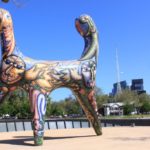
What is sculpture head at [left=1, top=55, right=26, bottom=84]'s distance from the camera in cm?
1714

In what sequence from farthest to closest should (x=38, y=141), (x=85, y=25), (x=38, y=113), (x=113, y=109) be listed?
1. (x=113, y=109)
2. (x=85, y=25)
3. (x=38, y=113)
4. (x=38, y=141)

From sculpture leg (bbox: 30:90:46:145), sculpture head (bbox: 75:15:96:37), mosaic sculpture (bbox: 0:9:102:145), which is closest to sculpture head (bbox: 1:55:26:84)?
mosaic sculpture (bbox: 0:9:102:145)

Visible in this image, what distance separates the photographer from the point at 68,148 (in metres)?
14.9

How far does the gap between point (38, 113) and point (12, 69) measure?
7.12ft

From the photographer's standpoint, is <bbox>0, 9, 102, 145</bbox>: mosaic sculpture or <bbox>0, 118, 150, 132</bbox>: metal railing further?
<bbox>0, 118, 150, 132</bbox>: metal railing

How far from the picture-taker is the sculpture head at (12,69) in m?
17.1

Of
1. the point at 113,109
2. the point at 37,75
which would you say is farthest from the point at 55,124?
the point at 113,109

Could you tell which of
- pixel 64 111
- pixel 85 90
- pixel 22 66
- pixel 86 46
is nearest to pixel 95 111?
pixel 85 90

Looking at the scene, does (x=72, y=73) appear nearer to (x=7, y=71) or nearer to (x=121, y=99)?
(x=7, y=71)

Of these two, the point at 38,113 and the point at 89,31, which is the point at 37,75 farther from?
the point at 89,31

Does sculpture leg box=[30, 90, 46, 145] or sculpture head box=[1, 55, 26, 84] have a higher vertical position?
sculpture head box=[1, 55, 26, 84]

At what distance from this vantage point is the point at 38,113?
16.9 metres

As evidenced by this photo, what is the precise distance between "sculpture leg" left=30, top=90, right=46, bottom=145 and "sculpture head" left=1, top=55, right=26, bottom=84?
93 centimetres

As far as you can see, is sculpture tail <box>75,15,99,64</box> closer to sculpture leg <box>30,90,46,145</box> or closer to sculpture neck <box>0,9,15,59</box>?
sculpture leg <box>30,90,46,145</box>
